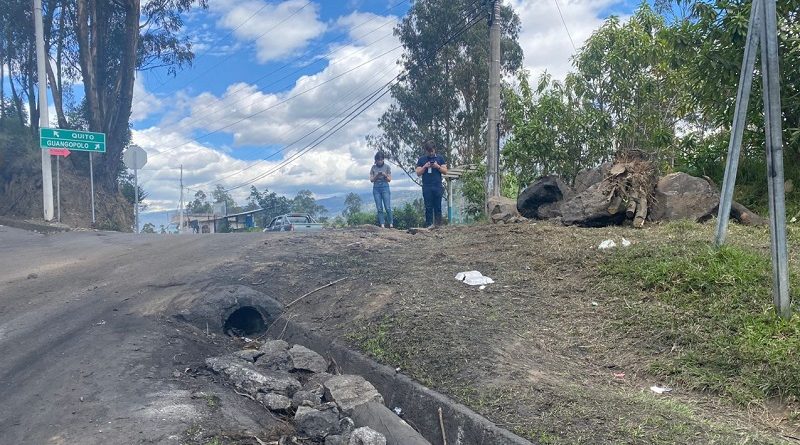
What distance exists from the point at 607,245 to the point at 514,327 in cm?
199

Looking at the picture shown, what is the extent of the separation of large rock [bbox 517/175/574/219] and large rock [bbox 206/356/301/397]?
5.85 meters

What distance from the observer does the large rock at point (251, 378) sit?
4.78 m

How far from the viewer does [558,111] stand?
11438 millimetres

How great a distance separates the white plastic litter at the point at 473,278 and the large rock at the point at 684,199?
2.91m

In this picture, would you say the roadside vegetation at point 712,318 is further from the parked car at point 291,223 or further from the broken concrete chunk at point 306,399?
the parked car at point 291,223

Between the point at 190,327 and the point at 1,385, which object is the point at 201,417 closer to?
the point at 1,385

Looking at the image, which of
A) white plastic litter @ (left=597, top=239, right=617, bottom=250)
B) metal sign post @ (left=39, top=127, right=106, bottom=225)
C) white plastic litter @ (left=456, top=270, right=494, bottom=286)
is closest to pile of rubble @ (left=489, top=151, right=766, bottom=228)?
white plastic litter @ (left=597, top=239, right=617, bottom=250)

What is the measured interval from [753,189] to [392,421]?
651 centimetres

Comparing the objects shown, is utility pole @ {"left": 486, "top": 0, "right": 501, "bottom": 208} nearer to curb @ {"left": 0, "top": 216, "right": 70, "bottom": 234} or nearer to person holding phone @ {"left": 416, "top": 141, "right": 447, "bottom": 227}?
person holding phone @ {"left": 416, "top": 141, "right": 447, "bottom": 227}

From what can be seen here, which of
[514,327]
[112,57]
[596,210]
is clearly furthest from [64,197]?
[514,327]

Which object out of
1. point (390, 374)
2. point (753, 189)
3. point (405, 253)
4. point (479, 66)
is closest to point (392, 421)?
point (390, 374)

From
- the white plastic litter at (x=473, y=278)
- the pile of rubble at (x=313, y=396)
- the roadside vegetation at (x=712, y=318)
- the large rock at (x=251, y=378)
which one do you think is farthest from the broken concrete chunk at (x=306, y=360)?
the roadside vegetation at (x=712, y=318)

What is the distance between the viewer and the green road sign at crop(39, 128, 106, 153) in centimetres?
1878

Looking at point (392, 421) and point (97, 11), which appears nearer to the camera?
point (392, 421)
